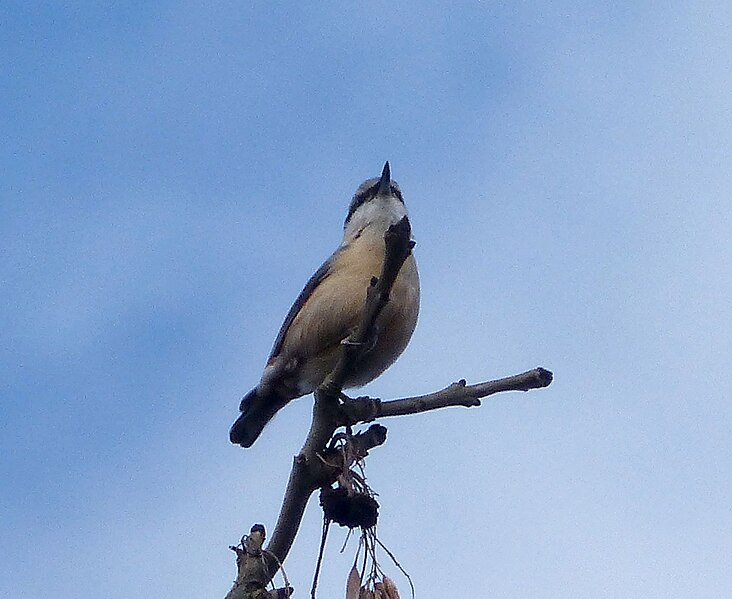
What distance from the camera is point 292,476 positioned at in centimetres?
297

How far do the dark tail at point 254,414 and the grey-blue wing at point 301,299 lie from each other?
9.5 inches

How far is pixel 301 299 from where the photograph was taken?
5805 millimetres

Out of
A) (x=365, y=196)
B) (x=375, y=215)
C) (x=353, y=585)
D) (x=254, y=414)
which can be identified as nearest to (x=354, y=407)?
(x=353, y=585)

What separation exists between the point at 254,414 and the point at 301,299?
0.72 m

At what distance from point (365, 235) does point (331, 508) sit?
339 cm

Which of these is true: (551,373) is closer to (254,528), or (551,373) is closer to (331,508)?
(331,508)

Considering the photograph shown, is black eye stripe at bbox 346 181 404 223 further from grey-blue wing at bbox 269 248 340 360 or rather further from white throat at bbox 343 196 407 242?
grey-blue wing at bbox 269 248 340 360

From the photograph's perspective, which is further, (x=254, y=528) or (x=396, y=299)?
(x=396, y=299)

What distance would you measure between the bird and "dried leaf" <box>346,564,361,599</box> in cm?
197

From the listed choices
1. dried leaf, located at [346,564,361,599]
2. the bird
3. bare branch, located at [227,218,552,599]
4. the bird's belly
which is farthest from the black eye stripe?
dried leaf, located at [346,564,361,599]

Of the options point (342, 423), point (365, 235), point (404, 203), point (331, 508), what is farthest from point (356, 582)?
point (404, 203)

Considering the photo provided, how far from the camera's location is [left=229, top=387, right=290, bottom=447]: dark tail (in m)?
5.48

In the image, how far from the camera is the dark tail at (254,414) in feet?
18.0

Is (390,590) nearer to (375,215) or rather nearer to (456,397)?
(456,397)
